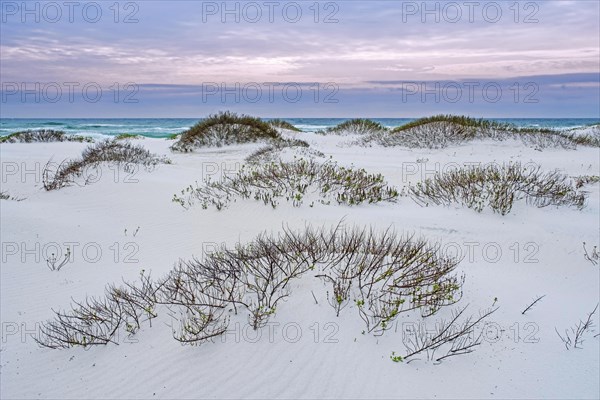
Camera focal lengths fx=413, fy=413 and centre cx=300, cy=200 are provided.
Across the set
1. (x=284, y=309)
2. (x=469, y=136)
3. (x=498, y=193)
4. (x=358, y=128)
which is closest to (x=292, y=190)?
(x=498, y=193)

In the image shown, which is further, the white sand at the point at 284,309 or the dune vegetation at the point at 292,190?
the dune vegetation at the point at 292,190

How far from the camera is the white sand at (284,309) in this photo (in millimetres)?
3520

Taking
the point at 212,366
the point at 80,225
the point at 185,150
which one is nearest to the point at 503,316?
the point at 212,366

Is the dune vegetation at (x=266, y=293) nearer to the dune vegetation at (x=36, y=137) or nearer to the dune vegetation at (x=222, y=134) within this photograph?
the dune vegetation at (x=222, y=134)

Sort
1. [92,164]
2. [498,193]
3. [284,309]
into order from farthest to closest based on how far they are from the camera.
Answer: [92,164], [498,193], [284,309]

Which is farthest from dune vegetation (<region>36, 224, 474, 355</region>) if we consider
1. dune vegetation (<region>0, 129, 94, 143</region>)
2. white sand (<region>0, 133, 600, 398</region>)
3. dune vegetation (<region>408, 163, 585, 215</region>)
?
dune vegetation (<region>0, 129, 94, 143</region>)

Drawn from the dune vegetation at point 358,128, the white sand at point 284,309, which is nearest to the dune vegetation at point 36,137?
the white sand at point 284,309

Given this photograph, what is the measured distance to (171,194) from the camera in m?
10.0

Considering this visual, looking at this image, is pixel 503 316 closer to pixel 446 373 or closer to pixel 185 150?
pixel 446 373

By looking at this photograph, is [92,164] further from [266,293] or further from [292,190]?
[266,293]

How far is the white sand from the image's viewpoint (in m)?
3.52

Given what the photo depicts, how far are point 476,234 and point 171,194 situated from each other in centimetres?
686

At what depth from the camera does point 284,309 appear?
4.23 m

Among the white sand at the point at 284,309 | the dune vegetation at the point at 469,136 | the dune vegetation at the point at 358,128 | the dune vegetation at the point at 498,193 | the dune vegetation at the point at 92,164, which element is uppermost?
the dune vegetation at the point at 358,128
